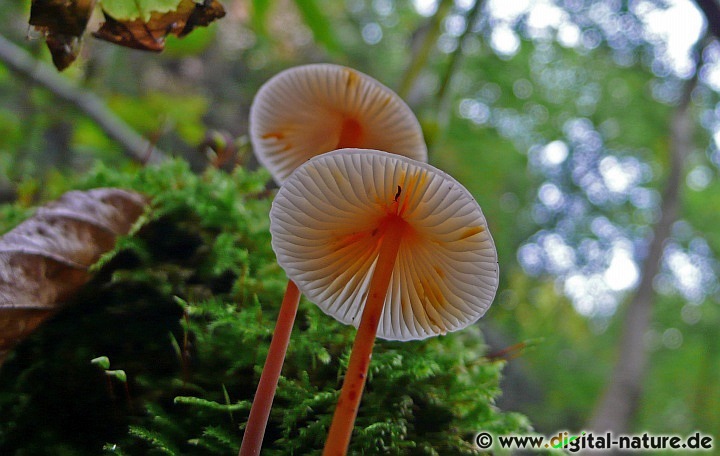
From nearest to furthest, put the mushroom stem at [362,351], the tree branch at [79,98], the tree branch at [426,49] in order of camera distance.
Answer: the mushroom stem at [362,351]
the tree branch at [426,49]
the tree branch at [79,98]

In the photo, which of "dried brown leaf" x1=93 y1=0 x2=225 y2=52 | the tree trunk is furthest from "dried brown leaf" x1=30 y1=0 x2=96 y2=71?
the tree trunk

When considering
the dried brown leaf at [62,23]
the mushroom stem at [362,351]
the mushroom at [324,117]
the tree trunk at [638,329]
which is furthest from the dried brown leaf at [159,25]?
the tree trunk at [638,329]

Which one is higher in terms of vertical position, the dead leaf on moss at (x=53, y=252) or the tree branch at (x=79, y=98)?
the tree branch at (x=79, y=98)

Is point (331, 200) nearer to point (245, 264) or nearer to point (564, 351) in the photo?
point (245, 264)

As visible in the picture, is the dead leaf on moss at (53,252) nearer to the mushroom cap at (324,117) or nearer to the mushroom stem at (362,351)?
the mushroom cap at (324,117)

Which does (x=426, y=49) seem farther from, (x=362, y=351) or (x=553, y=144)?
(x=553, y=144)

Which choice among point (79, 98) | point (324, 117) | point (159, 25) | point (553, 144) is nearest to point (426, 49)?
point (324, 117)

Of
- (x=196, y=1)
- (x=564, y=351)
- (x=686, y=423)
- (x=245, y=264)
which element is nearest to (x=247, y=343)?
(x=245, y=264)
